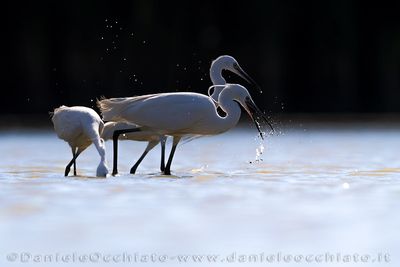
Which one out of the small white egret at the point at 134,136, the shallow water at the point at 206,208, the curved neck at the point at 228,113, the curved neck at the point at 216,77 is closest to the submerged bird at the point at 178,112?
the curved neck at the point at 228,113

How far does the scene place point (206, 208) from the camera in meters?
10.7

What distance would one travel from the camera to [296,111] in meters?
31.8

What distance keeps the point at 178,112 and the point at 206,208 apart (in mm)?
3366

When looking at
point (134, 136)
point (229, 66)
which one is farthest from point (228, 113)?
point (229, 66)

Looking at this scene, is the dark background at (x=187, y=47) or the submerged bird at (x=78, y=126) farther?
the dark background at (x=187, y=47)

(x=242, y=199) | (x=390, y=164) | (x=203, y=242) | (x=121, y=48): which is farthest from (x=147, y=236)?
(x=121, y=48)

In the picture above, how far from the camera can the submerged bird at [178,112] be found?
14.0m

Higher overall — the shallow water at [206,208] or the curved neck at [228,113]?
the curved neck at [228,113]

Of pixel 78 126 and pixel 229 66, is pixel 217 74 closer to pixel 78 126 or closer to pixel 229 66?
pixel 229 66

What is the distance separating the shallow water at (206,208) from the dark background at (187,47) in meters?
13.4

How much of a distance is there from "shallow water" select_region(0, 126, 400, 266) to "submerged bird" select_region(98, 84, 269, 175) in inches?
20.3

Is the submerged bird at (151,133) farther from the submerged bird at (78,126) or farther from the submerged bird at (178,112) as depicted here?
the submerged bird at (78,126)

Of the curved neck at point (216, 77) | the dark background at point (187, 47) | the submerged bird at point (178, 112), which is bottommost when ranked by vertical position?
the dark background at point (187, 47)

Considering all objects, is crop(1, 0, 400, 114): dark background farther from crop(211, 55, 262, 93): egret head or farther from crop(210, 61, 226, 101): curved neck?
crop(210, 61, 226, 101): curved neck
